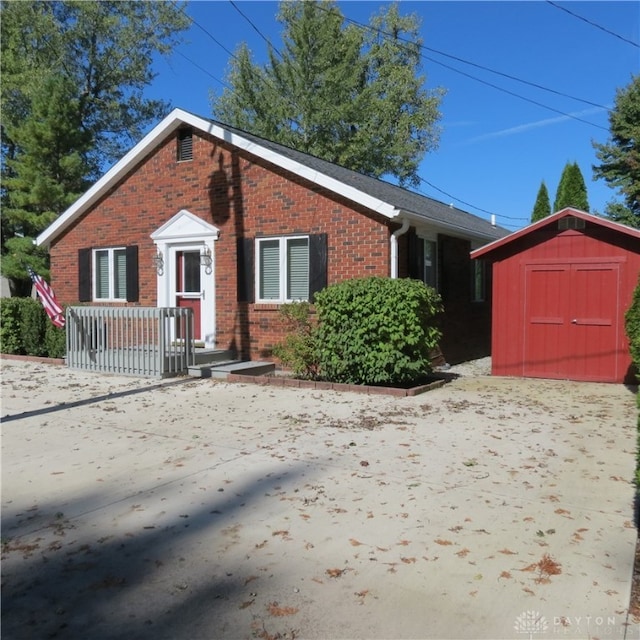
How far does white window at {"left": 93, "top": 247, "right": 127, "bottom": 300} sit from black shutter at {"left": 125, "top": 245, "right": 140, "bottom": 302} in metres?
0.35

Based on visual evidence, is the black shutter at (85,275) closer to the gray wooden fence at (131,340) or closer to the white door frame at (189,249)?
the white door frame at (189,249)

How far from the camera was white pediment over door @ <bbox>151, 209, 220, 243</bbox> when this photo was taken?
1227 centimetres

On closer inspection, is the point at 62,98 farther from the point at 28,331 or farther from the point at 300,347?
the point at 300,347

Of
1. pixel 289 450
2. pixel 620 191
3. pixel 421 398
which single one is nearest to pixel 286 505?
pixel 289 450

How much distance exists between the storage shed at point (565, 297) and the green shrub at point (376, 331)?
2123 millimetres

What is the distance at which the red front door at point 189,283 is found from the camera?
12672 mm

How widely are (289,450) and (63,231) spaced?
1149 centimetres

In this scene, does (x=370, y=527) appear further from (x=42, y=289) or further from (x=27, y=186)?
(x=27, y=186)

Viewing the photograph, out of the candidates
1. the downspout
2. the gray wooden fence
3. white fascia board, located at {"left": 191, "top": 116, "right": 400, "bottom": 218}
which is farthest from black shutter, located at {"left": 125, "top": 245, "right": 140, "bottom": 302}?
the downspout

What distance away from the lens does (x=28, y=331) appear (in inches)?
515

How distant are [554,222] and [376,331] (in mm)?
3903

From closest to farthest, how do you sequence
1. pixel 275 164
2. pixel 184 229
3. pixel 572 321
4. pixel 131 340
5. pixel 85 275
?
pixel 572 321 → pixel 131 340 → pixel 275 164 → pixel 184 229 → pixel 85 275

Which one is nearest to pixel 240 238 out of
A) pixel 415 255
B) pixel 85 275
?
pixel 415 255

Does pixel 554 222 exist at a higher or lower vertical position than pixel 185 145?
lower
